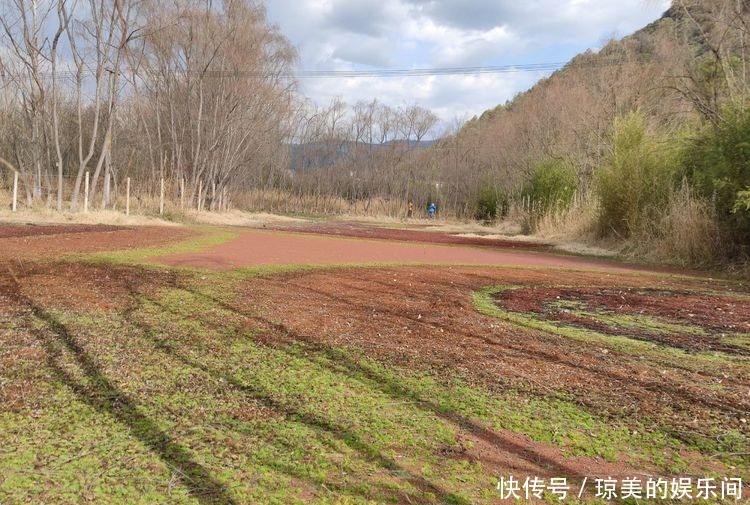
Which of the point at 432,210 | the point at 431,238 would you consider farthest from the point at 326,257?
the point at 432,210

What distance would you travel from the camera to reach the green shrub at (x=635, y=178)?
53.4ft

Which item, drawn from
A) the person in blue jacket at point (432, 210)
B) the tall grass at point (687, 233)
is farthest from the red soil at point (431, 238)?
the person in blue jacket at point (432, 210)

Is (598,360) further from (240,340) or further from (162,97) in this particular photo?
(162,97)

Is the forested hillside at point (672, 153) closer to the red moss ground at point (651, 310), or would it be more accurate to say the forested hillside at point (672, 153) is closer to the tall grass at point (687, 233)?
the tall grass at point (687, 233)

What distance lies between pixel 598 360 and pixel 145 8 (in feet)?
86.2

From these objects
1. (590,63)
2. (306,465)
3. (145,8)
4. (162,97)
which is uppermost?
(590,63)

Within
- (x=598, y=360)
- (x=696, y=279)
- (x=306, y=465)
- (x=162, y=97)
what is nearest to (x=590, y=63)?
(x=162, y=97)

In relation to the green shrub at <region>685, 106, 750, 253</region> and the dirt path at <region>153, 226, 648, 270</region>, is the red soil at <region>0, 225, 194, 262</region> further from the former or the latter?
the green shrub at <region>685, 106, 750, 253</region>

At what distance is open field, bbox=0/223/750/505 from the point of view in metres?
2.31

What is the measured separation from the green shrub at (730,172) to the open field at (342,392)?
690 cm

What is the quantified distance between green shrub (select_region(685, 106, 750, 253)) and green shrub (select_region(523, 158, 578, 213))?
10.5 meters

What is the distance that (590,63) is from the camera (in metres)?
38.8

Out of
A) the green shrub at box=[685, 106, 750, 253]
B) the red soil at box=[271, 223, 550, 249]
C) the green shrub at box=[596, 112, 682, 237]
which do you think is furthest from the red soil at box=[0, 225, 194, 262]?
the green shrub at box=[596, 112, 682, 237]

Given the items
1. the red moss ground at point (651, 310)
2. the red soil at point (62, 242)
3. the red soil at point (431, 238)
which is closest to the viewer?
the red moss ground at point (651, 310)
